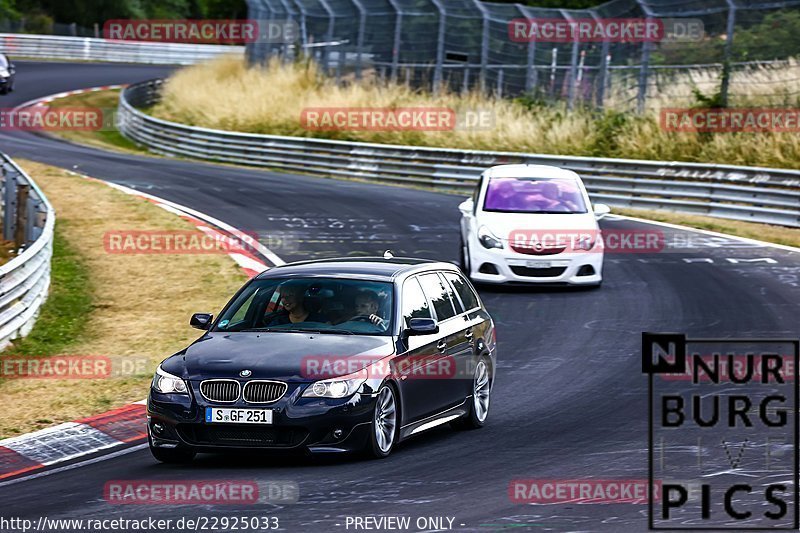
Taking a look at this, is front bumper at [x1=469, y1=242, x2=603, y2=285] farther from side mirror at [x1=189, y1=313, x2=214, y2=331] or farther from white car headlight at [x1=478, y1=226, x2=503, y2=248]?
side mirror at [x1=189, y1=313, x2=214, y2=331]

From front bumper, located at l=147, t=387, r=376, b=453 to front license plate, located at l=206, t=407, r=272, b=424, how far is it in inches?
1.1

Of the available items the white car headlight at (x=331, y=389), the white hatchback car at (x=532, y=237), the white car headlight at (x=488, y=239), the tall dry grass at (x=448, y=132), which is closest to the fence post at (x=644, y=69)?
the tall dry grass at (x=448, y=132)

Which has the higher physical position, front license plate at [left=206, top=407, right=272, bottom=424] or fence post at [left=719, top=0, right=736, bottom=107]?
fence post at [left=719, top=0, right=736, bottom=107]

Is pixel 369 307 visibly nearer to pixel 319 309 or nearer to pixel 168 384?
pixel 319 309

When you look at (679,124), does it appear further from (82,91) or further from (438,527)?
(82,91)

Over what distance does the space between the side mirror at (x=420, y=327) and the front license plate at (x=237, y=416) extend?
58.7 inches

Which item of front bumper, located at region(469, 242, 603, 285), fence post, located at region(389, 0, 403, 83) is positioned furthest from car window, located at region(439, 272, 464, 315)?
fence post, located at region(389, 0, 403, 83)

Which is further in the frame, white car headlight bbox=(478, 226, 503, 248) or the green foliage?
white car headlight bbox=(478, 226, 503, 248)

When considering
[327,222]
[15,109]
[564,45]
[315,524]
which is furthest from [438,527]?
[15,109]

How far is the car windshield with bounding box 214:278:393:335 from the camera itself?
1033 centimetres

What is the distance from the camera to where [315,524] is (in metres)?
7.75

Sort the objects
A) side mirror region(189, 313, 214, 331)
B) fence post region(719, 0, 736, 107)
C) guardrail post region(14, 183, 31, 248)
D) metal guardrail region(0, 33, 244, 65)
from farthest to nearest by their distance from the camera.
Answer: metal guardrail region(0, 33, 244, 65) → fence post region(719, 0, 736, 107) → guardrail post region(14, 183, 31, 248) → side mirror region(189, 313, 214, 331)

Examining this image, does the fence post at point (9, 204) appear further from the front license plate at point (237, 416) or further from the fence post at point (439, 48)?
the fence post at point (439, 48)

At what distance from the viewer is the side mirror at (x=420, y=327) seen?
404 inches
